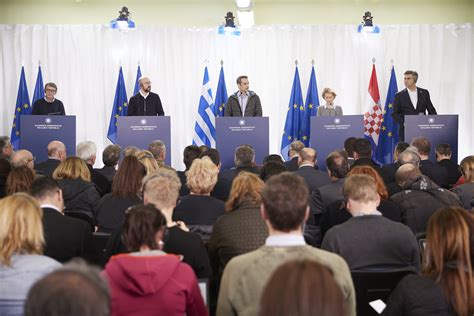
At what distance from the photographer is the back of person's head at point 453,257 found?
249cm

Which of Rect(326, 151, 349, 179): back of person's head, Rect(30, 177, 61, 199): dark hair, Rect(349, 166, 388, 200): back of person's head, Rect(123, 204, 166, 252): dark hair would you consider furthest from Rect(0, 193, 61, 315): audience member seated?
Rect(326, 151, 349, 179): back of person's head

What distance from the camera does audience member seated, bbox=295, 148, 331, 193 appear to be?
6055 mm

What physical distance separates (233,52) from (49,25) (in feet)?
10.3

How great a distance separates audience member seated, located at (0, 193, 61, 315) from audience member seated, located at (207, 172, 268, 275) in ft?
3.55

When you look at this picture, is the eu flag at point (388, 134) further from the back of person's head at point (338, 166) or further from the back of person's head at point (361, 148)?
the back of person's head at point (338, 166)

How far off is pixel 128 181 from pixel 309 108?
22.2 feet

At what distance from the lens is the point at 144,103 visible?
10266mm

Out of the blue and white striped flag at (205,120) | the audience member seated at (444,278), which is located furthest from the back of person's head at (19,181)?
the blue and white striped flag at (205,120)

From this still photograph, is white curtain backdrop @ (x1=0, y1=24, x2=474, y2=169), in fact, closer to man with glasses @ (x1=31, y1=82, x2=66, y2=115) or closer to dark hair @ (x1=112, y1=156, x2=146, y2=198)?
man with glasses @ (x1=31, y1=82, x2=66, y2=115)

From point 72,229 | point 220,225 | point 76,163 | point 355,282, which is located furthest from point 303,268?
point 76,163

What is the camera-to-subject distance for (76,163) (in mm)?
5449

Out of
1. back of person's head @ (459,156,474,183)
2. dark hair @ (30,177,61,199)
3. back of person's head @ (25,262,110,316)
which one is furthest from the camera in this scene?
back of person's head @ (459,156,474,183)

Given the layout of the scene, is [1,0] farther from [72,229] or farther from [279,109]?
[72,229]

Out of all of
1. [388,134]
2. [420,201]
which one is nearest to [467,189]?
[420,201]
